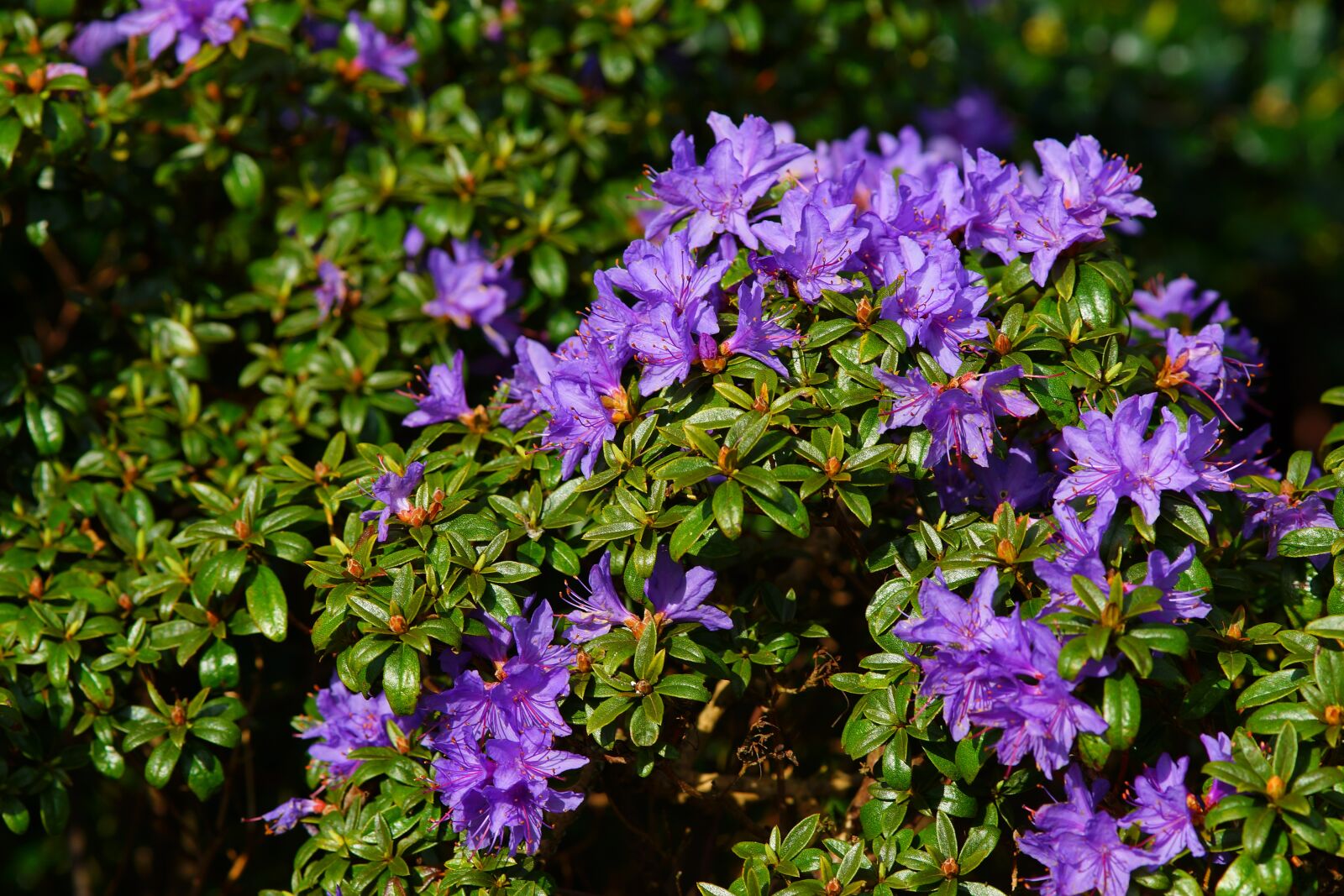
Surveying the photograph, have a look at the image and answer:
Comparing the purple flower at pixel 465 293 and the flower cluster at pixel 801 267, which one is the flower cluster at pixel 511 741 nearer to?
the flower cluster at pixel 801 267

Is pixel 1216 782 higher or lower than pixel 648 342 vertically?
lower

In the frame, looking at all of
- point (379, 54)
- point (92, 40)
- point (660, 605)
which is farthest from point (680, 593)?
point (92, 40)

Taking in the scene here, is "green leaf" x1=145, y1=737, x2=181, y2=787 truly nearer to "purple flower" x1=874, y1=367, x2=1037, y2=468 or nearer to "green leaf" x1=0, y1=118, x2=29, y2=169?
"green leaf" x1=0, y1=118, x2=29, y2=169

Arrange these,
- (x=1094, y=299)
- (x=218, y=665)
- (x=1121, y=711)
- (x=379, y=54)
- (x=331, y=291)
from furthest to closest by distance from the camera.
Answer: (x=379, y=54) → (x=331, y=291) → (x=218, y=665) → (x=1094, y=299) → (x=1121, y=711)

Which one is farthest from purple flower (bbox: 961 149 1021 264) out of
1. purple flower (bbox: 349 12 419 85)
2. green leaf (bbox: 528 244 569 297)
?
purple flower (bbox: 349 12 419 85)

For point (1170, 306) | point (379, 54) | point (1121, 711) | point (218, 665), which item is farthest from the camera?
point (379, 54)

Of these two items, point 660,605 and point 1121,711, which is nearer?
point 1121,711

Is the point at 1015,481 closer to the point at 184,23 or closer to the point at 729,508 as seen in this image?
the point at 729,508
